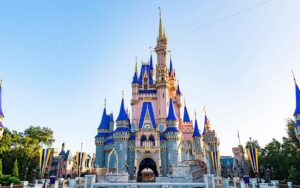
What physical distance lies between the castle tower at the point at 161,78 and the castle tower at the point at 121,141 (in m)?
7.99

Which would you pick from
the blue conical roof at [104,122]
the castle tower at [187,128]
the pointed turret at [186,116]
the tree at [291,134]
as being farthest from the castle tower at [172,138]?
the tree at [291,134]

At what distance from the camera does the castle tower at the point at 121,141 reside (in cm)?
4256

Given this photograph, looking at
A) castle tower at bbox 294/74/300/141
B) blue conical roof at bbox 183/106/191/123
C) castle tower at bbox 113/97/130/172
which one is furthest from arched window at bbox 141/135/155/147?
castle tower at bbox 294/74/300/141

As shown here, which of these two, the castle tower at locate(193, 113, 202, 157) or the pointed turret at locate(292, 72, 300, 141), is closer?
the pointed turret at locate(292, 72, 300, 141)

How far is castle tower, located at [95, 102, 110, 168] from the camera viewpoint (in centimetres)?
4781

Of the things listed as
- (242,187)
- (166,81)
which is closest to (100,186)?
(242,187)

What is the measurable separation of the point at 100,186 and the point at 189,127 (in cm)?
2802

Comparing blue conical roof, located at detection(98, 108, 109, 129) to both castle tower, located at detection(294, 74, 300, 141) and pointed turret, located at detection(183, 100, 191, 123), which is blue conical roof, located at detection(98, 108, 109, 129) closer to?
pointed turret, located at detection(183, 100, 191, 123)

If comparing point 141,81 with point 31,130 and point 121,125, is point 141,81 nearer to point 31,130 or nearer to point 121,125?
point 121,125

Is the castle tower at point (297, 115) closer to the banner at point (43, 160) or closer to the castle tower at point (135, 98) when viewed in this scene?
the castle tower at point (135, 98)

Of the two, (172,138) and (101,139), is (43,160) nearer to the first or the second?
(101,139)

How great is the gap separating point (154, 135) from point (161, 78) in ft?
48.1

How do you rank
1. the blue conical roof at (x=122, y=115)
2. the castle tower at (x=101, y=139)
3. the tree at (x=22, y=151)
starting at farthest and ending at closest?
the castle tower at (x=101, y=139) < the blue conical roof at (x=122, y=115) < the tree at (x=22, y=151)

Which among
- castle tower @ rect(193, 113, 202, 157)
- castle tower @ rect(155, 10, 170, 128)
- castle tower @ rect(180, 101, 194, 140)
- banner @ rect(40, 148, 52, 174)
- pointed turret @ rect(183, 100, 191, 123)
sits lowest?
banner @ rect(40, 148, 52, 174)
